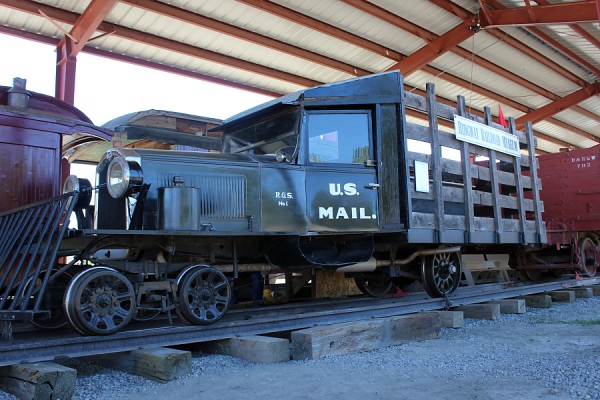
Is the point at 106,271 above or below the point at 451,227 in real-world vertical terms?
below

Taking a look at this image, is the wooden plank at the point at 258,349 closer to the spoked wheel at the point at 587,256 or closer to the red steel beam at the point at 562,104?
the spoked wheel at the point at 587,256

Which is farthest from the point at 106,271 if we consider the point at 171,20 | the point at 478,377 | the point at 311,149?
the point at 171,20

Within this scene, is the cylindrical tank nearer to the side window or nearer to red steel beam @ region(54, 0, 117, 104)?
the side window

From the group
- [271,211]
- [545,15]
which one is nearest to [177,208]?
[271,211]

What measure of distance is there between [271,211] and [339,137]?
117 centimetres

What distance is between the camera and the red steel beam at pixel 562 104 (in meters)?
18.8

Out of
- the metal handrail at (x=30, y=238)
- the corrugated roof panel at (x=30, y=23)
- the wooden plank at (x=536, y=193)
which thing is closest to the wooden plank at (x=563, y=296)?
the wooden plank at (x=536, y=193)

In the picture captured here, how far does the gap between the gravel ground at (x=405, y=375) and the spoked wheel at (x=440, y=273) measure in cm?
177

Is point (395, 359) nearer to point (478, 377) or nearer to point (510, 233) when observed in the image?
point (478, 377)

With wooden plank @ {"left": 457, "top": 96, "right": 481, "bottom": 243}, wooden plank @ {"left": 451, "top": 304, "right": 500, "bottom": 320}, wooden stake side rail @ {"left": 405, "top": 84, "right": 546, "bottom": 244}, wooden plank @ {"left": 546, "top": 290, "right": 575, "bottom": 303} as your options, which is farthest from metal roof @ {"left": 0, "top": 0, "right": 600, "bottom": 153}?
wooden plank @ {"left": 451, "top": 304, "right": 500, "bottom": 320}

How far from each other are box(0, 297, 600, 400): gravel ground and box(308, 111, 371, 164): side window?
204 cm

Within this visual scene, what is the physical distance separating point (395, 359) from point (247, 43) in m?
10.5

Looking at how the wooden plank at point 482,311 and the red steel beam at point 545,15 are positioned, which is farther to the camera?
the red steel beam at point 545,15

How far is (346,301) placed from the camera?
22.4 ft
